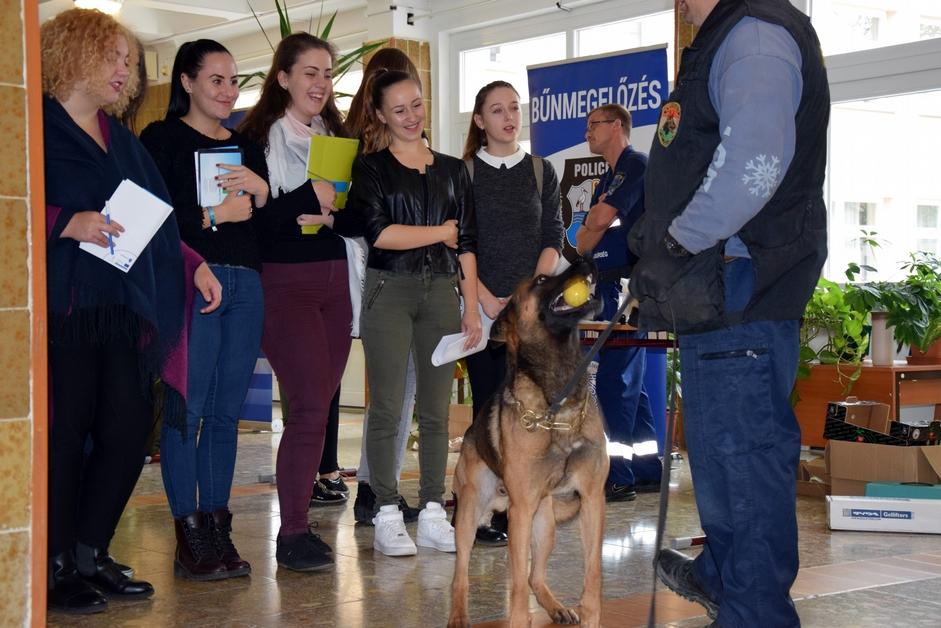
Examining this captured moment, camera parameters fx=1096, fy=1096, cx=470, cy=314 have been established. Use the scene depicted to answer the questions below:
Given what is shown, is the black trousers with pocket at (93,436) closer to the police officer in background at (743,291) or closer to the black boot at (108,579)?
the black boot at (108,579)

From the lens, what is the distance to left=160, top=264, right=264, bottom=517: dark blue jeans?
3.72 m

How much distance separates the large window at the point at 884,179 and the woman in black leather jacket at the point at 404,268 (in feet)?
14.8

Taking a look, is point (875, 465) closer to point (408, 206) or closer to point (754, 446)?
point (408, 206)

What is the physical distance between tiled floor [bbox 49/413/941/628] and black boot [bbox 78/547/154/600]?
2.0 inches

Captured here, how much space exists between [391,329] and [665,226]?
1743 mm

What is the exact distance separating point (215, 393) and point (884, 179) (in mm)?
5772

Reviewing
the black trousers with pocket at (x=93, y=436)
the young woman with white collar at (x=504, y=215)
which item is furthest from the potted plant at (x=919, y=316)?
the black trousers with pocket at (x=93, y=436)

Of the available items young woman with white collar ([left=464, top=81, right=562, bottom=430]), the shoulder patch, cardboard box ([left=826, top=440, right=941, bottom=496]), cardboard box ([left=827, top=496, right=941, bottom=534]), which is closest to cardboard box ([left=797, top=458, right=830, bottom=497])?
cardboard box ([left=826, top=440, right=941, bottom=496])

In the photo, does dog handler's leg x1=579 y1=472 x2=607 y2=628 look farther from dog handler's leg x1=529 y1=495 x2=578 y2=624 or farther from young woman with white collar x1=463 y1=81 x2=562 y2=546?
young woman with white collar x1=463 y1=81 x2=562 y2=546

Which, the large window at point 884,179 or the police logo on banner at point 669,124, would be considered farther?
the large window at point 884,179

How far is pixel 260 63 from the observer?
12273mm

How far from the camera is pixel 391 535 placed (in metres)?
4.18

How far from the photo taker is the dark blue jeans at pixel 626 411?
5602 millimetres

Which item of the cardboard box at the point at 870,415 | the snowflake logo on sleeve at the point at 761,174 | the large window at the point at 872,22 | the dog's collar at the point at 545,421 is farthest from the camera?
the large window at the point at 872,22
